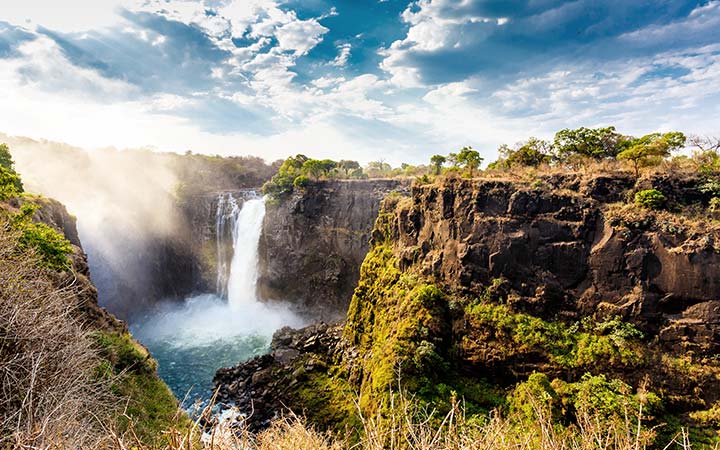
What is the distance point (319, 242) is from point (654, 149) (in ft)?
96.7

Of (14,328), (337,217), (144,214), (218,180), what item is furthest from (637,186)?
(218,180)

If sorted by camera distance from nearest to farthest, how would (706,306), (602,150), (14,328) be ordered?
(14,328) → (706,306) → (602,150)

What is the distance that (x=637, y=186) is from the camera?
631 inches

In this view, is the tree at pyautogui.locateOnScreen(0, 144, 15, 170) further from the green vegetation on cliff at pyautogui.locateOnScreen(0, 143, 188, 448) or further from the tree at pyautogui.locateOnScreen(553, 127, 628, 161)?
the tree at pyautogui.locateOnScreen(553, 127, 628, 161)

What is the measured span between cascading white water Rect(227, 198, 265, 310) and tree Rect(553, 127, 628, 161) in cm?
3083

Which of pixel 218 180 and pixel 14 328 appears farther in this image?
pixel 218 180

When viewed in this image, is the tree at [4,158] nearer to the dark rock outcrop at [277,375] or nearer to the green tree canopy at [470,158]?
the dark rock outcrop at [277,375]

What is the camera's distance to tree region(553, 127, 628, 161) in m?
19.2

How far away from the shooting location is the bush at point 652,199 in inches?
600

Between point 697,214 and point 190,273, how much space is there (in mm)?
45074

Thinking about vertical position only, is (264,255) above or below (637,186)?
below

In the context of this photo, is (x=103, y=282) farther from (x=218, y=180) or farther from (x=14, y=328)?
(x=14, y=328)

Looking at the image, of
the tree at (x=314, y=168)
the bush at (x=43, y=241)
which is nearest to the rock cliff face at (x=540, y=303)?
the bush at (x=43, y=241)

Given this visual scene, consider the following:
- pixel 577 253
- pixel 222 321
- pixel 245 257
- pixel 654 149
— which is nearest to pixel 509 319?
pixel 577 253
